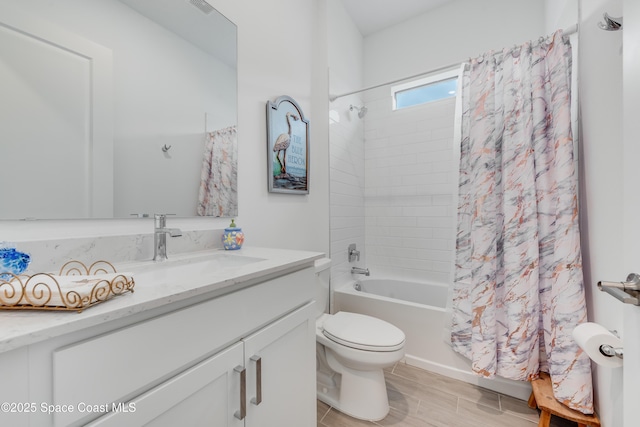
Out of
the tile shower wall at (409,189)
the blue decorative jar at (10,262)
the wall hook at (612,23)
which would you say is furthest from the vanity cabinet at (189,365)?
the tile shower wall at (409,189)

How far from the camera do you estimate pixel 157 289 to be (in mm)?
644

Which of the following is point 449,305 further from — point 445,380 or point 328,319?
point 328,319

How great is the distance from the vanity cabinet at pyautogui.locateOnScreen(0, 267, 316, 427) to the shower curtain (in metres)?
1.08

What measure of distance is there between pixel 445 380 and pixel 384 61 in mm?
2796

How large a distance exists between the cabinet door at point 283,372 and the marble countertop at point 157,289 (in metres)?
0.19

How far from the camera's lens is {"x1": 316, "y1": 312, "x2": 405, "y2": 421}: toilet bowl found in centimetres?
138

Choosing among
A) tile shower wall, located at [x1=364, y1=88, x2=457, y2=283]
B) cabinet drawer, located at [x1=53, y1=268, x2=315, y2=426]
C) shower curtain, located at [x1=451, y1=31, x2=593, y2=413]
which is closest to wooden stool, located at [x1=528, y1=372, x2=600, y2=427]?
shower curtain, located at [x1=451, y1=31, x2=593, y2=413]

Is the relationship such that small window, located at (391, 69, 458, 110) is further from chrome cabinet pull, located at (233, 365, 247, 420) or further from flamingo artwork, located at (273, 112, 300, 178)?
chrome cabinet pull, located at (233, 365, 247, 420)

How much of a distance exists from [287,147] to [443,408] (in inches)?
70.4

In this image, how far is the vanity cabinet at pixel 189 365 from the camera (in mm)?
468

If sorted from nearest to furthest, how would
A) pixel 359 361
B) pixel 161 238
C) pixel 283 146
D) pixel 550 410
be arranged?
pixel 161 238 < pixel 550 410 < pixel 359 361 < pixel 283 146

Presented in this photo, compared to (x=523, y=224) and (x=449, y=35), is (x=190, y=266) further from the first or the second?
(x=449, y=35)

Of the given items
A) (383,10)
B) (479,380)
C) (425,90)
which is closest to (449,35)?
(425,90)

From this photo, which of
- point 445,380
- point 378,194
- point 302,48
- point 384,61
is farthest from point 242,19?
point 445,380
